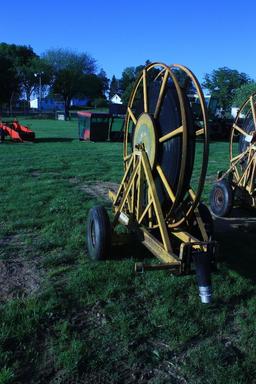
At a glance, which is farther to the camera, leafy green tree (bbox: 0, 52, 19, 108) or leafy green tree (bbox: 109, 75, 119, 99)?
leafy green tree (bbox: 109, 75, 119, 99)

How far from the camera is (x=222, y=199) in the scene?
326 inches

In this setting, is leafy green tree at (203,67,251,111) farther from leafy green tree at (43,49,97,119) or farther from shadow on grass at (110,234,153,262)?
shadow on grass at (110,234,153,262)

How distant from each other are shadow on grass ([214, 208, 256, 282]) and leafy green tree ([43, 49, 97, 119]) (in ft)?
247

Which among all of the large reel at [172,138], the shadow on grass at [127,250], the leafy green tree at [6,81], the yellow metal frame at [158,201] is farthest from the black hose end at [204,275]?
the leafy green tree at [6,81]

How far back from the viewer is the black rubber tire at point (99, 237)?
5.26 metres

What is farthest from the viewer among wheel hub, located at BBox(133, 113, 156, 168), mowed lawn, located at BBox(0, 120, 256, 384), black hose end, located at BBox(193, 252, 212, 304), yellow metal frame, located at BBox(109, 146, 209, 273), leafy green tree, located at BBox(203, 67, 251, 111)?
leafy green tree, located at BBox(203, 67, 251, 111)

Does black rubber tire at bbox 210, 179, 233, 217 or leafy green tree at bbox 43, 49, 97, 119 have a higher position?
leafy green tree at bbox 43, 49, 97, 119

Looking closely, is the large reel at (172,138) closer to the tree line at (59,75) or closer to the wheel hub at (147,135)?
the wheel hub at (147,135)

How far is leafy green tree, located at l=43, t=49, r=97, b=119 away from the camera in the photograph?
83812 millimetres

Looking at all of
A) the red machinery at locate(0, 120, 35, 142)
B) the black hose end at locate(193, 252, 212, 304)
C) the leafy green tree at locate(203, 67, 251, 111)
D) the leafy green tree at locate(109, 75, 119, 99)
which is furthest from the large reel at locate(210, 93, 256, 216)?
the leafy green tree at locate(109, 75, 119, 99)

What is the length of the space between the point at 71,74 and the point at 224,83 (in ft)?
97.7

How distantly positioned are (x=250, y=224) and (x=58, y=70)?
274ft

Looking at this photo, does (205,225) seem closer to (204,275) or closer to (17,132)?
(204,275)

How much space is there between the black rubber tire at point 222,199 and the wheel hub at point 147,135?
3.03 meters
